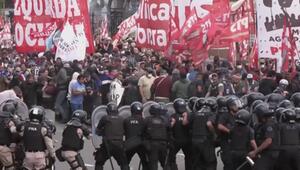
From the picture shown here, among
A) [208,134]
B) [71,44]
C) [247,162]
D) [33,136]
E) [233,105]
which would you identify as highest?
[71,44]

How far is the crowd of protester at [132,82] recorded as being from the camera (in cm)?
2236

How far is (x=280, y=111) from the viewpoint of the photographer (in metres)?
15.5

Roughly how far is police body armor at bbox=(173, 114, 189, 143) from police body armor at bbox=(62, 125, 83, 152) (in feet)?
6.87

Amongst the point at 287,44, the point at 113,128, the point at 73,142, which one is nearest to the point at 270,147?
the point at 113,128

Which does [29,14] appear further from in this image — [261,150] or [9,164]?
[261,150]

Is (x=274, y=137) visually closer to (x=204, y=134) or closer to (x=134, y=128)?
(x=204, y=134)

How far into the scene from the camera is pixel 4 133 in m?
16.0

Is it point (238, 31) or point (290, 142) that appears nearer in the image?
point (290, 142)

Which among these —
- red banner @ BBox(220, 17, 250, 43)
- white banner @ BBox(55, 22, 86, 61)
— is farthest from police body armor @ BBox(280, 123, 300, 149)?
white banner @ BBox(55, 22, 86, 61)

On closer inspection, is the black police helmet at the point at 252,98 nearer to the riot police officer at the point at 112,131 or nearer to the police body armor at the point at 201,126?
the police body armor at the point at 201,126

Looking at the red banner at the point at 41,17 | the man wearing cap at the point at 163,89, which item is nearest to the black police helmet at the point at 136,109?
the man wearing cap at the point at 163,89

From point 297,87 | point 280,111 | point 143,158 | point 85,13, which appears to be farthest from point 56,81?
point 280,111

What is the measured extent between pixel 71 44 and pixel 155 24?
8.90 feet

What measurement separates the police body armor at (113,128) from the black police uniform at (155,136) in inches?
18.3
